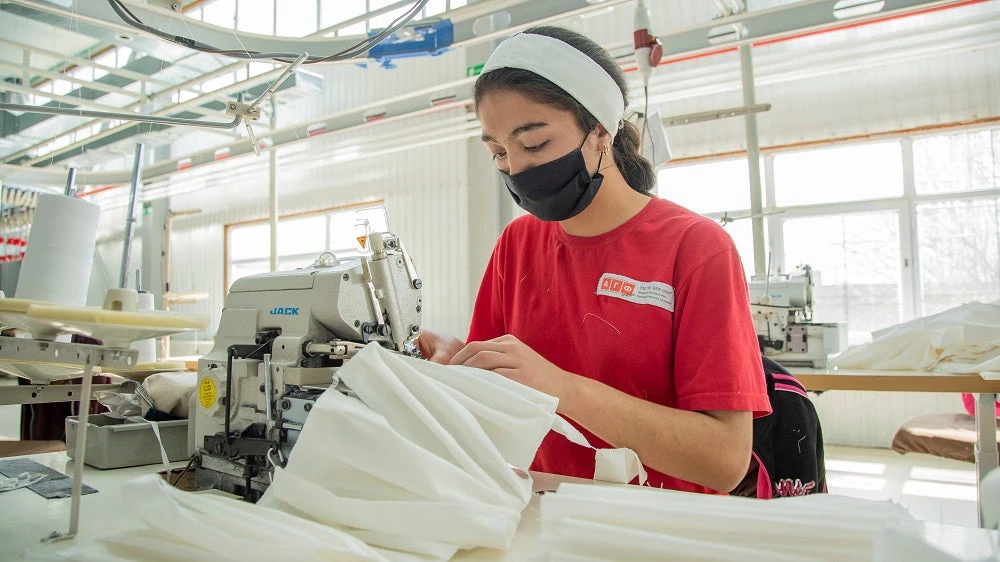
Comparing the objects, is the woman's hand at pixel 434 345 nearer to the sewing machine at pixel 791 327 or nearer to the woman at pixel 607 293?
the woman at pixel 607 293

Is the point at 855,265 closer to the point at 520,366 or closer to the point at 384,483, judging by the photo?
the point at 520,366

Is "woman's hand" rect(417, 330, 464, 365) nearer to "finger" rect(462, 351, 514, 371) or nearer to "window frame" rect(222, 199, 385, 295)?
"finger" rect(462, 351, 514, 371)

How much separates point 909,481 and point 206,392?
429cm

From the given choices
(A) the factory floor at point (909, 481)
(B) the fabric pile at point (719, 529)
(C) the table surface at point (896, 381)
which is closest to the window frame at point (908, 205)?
(A) the factory floor at point (909, 481)

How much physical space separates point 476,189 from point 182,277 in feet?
17.0

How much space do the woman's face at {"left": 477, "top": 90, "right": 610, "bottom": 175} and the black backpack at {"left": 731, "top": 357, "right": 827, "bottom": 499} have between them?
0.63 metres

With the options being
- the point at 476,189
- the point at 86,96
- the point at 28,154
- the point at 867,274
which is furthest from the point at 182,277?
the point at 867,274

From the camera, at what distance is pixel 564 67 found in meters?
1.18

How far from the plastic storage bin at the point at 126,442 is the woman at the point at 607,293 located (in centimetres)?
58

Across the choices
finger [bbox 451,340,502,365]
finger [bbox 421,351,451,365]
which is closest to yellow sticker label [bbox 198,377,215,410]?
finger [bbox 421,351,451,365]

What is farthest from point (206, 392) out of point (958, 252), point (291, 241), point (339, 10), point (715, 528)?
point (291, 241)

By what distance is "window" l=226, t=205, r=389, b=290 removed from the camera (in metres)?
7.08

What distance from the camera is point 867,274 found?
5.00 m

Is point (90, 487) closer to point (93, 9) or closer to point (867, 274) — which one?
point (93, 9)
